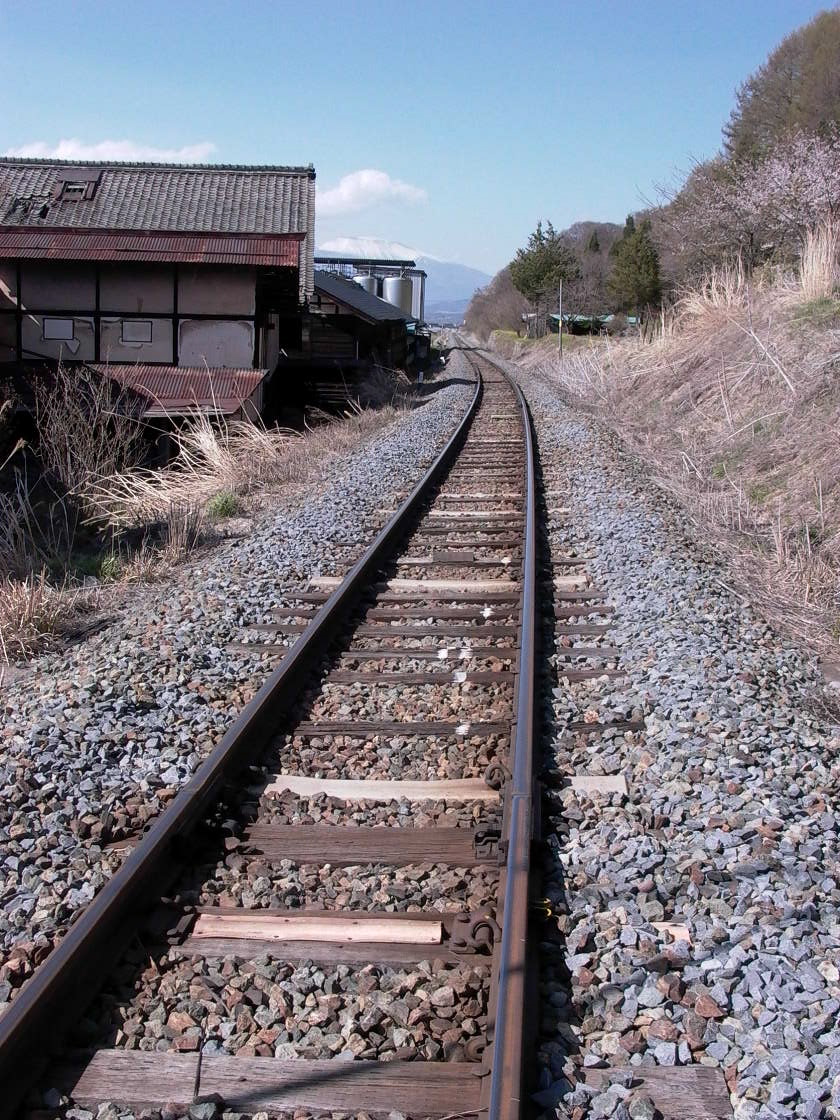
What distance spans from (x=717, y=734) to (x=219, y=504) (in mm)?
7646

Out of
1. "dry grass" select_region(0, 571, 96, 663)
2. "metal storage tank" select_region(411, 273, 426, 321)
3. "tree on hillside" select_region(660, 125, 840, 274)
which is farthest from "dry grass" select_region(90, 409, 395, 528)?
"metal storage tank" select_region(411, 273, 426, 321)

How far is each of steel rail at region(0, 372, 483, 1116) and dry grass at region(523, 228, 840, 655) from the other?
11.1 feet

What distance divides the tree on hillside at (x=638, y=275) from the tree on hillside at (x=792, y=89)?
5061mm

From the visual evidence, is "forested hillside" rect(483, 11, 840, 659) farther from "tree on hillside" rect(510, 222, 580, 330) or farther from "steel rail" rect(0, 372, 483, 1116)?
"tree on hillside" rect(510, 222, 580, 330)

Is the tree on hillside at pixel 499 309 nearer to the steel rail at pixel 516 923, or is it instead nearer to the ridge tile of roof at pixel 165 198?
the ridge tile of roof at pixel 165 198

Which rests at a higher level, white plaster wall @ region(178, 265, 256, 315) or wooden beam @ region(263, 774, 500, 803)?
white plaster wall @ region(178, 265, 256, 315)

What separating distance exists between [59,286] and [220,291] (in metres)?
3.12

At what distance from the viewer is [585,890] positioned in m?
3.60

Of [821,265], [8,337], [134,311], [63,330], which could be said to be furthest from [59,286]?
[821,265]

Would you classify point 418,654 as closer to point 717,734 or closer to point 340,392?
point 717,734

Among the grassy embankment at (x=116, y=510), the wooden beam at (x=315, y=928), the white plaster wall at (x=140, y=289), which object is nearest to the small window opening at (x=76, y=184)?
the white plaster wall at (x=140, y=289)

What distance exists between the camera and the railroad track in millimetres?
2797

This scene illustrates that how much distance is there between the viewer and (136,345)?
21.4 m

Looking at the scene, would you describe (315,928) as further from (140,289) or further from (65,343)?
(65,343)
